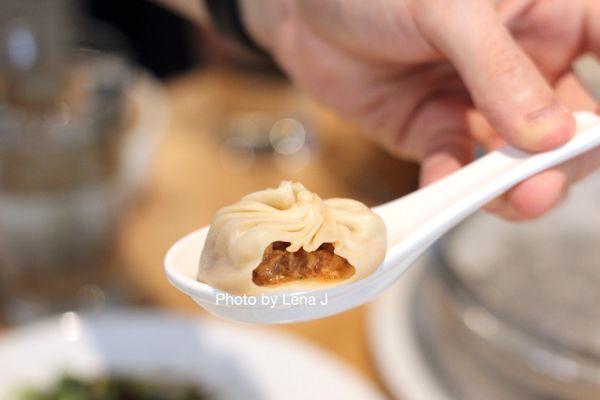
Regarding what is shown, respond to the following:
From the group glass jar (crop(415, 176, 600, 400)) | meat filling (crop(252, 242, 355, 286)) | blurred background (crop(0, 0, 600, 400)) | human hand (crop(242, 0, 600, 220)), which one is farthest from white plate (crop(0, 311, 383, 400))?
meat filling (crop(252, 242, 355, 286))

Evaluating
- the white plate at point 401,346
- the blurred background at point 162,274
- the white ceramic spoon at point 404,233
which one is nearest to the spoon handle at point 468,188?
the white ceramic spoon at point 404,233

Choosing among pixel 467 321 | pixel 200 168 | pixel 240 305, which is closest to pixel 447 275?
pixel 467 321

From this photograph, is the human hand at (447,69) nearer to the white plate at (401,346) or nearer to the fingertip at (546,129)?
the fingertip at (546,129)

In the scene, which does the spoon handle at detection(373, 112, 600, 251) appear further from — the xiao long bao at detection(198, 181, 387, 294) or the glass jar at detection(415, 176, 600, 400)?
the glass jar at detection(415, 176, 600, 400)

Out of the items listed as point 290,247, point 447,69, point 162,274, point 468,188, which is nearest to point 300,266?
point 290,247

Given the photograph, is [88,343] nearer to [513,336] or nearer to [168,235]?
[168,235]

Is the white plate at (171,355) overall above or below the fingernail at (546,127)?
below
